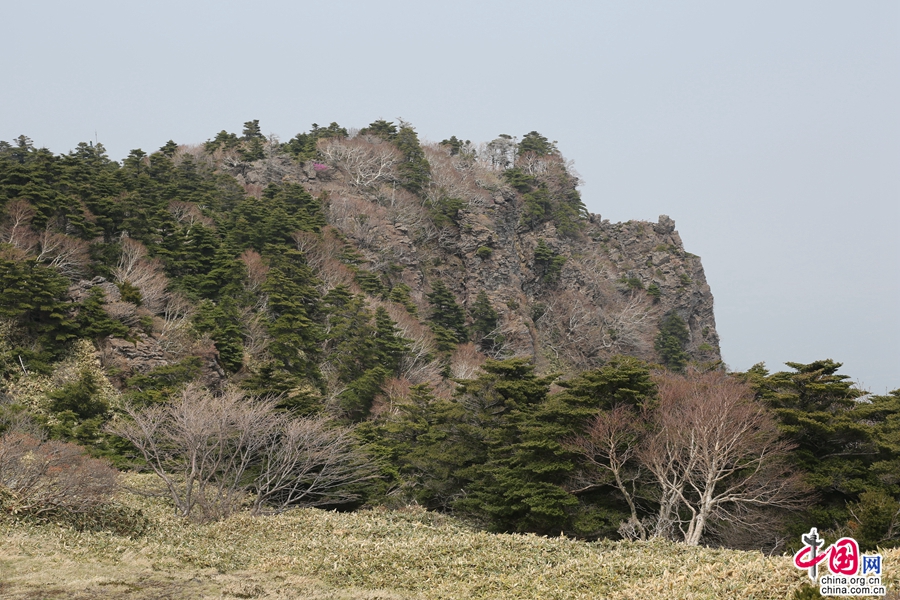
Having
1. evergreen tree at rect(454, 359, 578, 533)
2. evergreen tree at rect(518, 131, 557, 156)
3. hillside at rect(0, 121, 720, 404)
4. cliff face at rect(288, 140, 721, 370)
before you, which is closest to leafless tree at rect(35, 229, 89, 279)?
hillside at rect(0, 121, 720, 404)

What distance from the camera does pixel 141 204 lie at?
1476 inches

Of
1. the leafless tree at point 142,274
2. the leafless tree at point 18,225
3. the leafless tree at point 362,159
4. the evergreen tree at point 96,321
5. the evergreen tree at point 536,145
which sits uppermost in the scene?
the evergreen tree at point 536,145

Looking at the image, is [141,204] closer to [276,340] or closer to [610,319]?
[276,340]

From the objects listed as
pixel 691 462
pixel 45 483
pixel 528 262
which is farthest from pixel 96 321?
pixel 528 262

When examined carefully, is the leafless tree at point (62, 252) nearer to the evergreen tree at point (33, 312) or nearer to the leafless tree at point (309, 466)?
the evergreen tree at point (33, 312)

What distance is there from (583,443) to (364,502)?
8.12 m

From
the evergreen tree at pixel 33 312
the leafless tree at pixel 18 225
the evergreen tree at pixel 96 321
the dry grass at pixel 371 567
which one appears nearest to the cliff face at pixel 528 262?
the evergreen tree at pixel 96 321

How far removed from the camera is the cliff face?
5066 cm

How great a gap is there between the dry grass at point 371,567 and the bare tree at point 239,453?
3063 millimetres

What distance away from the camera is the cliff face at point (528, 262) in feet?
166

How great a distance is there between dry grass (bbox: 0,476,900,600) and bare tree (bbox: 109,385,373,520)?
121 inches

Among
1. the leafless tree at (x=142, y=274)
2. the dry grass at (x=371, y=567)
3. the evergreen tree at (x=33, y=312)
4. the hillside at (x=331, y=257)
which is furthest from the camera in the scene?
the leafless tree at (x=142, y=274)

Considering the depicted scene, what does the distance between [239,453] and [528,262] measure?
134 ft

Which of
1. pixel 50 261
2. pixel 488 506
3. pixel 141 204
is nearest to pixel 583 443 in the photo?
pixel 488 506
